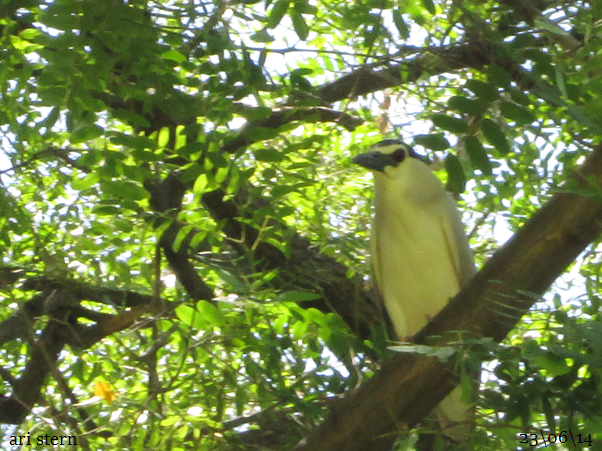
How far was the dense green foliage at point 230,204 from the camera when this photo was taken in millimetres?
1555

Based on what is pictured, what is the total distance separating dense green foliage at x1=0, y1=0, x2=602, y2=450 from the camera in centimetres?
155

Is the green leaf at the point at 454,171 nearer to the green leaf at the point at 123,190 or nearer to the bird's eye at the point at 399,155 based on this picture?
the green leaf at the point at 123,190

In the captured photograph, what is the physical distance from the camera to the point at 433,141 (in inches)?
65.6

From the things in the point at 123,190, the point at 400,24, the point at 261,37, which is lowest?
the point at 123,190

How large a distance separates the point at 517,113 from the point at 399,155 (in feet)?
3.95

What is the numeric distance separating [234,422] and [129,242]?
584 millimetres

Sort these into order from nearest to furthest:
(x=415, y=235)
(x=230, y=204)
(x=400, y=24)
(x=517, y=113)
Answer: (x=517, y=113)
(x=400, y=24)
(x=230, y=204)
(x=415, y=235)

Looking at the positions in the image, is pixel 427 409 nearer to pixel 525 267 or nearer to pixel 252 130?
pixel 525 267

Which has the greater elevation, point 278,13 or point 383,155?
point 383,155

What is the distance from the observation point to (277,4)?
160 centimetres

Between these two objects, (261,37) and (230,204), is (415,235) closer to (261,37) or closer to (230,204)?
(230,204)

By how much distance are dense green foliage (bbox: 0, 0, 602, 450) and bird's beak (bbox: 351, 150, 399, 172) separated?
0.10 m

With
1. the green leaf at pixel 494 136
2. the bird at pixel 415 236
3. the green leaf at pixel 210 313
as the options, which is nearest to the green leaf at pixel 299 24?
the green leaf at pixel 494 136

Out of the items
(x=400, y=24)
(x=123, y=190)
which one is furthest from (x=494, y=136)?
(x=123, y=190)
